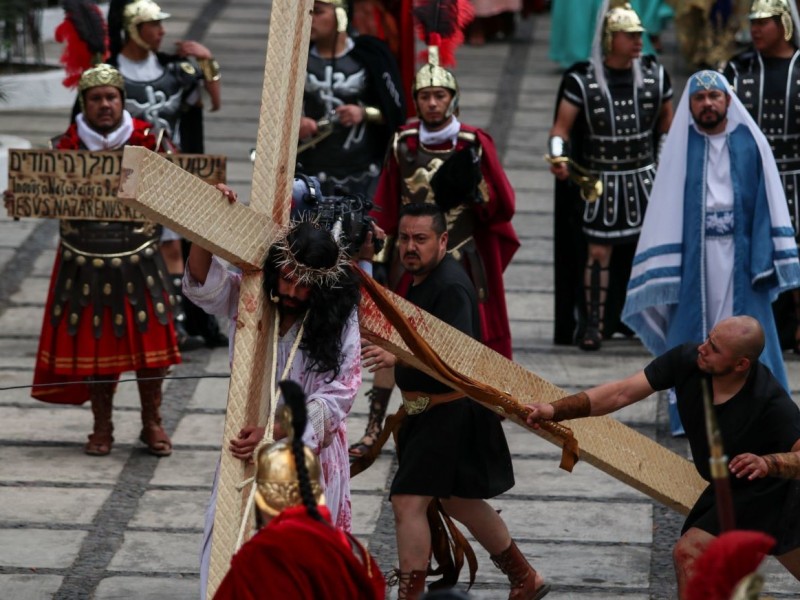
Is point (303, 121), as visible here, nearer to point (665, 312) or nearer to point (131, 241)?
point (131, 241)

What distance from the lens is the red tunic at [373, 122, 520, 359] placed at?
25.6 feet

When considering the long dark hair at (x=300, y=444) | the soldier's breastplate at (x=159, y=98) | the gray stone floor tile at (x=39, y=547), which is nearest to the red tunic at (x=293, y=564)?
the long dark hair at (x=300, y=444)

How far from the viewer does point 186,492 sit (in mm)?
7266

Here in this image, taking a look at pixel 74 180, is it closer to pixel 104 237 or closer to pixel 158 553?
pixel 104 237

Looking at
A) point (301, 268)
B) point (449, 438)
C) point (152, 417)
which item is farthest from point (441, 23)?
point (301, 268)

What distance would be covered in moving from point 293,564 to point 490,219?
4006 millimetres

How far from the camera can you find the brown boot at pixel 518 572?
6.07 metres

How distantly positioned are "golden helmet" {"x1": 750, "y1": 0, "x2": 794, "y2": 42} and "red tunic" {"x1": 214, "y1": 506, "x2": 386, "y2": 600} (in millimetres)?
5392

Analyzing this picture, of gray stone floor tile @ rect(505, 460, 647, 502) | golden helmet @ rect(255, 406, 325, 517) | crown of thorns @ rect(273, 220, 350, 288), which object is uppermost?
crown of thorns @ rect(273, 220, 350, 288)

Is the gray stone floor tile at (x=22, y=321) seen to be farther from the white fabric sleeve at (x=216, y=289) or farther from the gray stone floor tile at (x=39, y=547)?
the white fabric sleeve at (x=216, y=289)

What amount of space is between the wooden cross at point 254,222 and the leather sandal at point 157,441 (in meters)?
2.52

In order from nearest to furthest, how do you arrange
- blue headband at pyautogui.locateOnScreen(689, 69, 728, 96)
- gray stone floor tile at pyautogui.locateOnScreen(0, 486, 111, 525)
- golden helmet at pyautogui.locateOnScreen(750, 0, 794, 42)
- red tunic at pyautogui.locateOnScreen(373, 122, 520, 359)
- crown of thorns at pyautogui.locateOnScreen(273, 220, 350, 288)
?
crown of thorns at pyautogui.locateOnScreen(273, 220, 350, 288)
gray stone floor tile at pyautogui.locateOnScreen(0, 486, 111, 525)
blue headband at pyautogui.locateOnScreen(689, 69, 728, 96)
red tunic at pyautogui.locateOnScreen(373, 122, 520, 359)
golden helmet at pyautogui.locateOnScreen(750, 0, 794, 42)

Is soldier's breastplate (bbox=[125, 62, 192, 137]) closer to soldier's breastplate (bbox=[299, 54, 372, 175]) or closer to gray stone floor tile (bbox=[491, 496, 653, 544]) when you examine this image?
soldier's breastplate (bbox=[299, 54, 372, 175])

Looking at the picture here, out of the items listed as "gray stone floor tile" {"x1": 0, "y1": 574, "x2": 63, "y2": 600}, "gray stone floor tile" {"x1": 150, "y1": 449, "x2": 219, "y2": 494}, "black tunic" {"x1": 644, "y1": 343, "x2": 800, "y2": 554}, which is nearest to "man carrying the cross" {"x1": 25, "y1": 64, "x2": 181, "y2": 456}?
"gray stone floor tile" {"x1": 150, "y1": 449, "x2": 219, "y2": 494}
